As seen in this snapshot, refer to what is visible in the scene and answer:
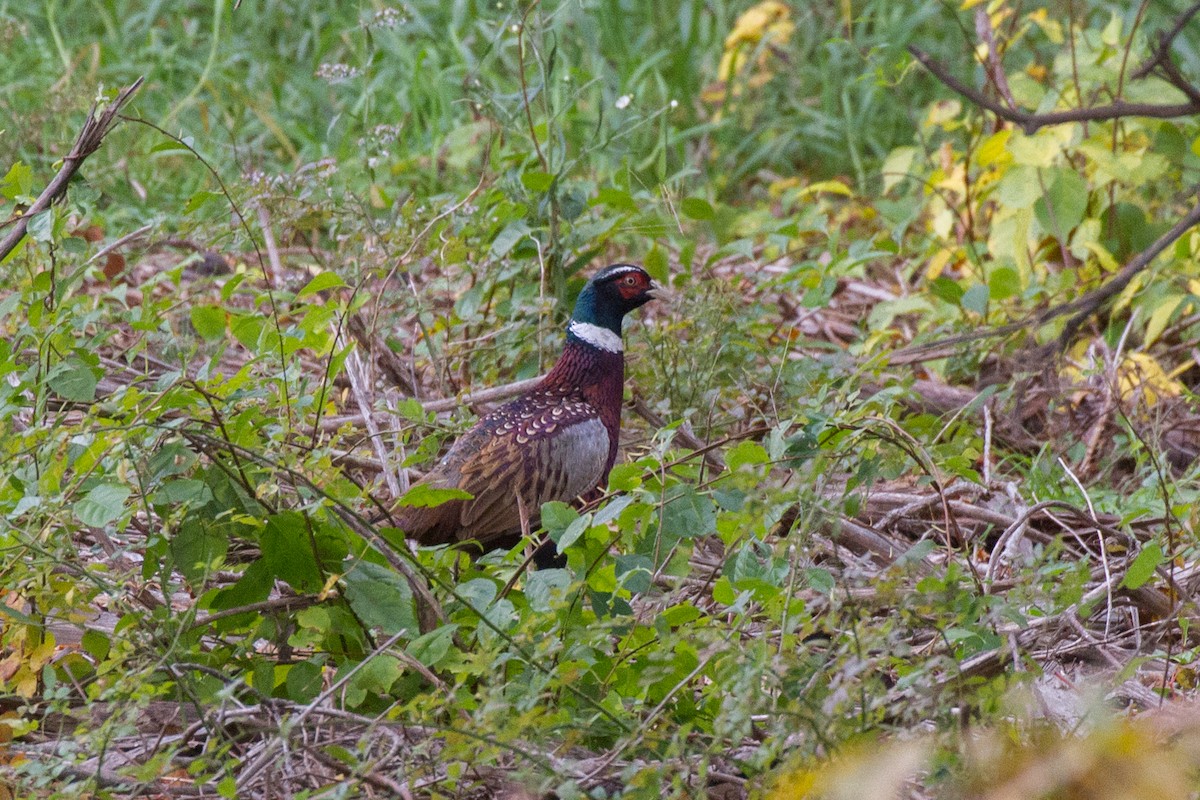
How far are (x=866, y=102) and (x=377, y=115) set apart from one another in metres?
2.29

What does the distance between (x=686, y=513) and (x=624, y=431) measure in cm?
174

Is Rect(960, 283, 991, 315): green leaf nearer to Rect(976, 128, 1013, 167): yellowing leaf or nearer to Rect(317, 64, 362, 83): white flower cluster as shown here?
Rect(976, 128, 1013, 167): yellowing leaf

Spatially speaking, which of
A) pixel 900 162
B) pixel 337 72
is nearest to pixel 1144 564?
pixel 337 72

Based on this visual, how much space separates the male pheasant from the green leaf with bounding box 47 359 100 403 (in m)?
1.05

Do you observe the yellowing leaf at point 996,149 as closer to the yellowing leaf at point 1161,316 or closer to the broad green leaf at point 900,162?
the broad green leaf at point 900,162

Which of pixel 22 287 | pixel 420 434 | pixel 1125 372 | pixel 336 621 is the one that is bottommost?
pixel 1125 372

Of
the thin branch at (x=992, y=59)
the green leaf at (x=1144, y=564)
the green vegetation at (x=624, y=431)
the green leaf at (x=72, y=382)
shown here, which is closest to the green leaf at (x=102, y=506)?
the green vegetation at (x=624, y=431)

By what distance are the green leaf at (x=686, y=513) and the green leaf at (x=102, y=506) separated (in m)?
0.88

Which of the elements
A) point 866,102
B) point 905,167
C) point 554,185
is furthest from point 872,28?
point 554,185

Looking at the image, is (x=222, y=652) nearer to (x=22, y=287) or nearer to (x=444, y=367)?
(x=22, y=287)

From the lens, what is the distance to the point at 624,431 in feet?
13.8

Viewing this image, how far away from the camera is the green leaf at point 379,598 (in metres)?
2.39

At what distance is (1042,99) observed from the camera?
16.9ft

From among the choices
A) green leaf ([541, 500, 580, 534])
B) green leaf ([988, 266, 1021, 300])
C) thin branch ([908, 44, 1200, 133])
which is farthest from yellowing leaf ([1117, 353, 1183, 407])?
green leaf ([541, 500, 580, 534])
